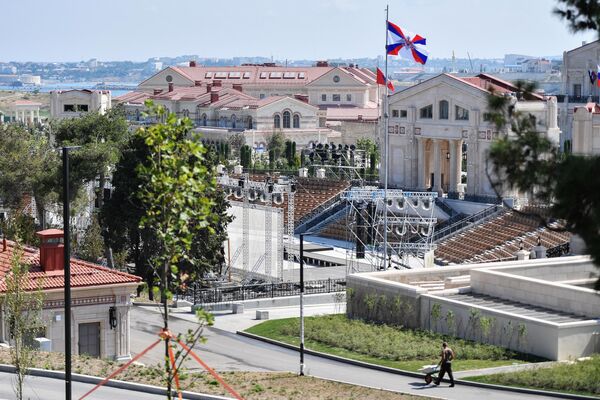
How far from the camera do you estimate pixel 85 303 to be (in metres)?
46.4

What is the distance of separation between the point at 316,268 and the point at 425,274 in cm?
1755

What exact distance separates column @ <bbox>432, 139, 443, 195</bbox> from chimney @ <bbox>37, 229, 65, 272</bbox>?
43.6 m

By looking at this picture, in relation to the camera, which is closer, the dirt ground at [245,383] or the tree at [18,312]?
the tree at [18,312]

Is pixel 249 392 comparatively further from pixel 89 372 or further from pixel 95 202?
pixel 95 202

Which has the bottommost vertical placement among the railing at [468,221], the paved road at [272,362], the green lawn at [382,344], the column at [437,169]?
the paved road at [272,362]

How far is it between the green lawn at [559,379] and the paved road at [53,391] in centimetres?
1150

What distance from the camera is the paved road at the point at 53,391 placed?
3702 centimetres

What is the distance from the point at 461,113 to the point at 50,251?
43.8 metres

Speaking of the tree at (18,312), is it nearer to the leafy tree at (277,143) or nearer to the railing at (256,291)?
the railing at (256,291)

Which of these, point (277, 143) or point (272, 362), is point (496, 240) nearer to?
point (272, 362)

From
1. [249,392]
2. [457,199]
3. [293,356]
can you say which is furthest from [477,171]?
[249,392]

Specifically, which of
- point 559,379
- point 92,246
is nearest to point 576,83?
point 92,246

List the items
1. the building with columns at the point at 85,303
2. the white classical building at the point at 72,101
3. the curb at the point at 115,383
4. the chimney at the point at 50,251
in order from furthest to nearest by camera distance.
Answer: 1. the white classical building at the point at 72,101
2. the chimney at the point at 50,251
3. the building with columns at the point at 85,303
4. the curb at the point at 115,383

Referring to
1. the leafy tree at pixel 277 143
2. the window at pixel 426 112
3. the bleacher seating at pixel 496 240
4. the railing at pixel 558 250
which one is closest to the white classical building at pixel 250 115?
the leafy tree at pixel 277 143
